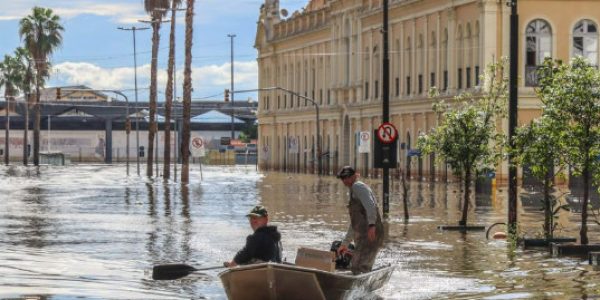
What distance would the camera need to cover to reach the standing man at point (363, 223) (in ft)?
63.8

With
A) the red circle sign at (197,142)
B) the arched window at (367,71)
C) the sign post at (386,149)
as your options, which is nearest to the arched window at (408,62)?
the arched window at (367,71)

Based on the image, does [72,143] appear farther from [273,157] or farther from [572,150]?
[572,150]

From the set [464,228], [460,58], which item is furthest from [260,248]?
[460,58]

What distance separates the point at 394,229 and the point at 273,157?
91.1 m

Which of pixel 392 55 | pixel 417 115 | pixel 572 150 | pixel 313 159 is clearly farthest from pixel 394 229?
pixel 313 159

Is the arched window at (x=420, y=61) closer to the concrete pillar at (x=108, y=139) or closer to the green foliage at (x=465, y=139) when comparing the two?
the green foliage at (x=465, y=139)

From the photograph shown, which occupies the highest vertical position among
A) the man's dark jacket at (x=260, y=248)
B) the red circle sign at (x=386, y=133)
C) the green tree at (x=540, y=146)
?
the red circle sign at (x=386, y=133)

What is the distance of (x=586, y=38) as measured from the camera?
250ft

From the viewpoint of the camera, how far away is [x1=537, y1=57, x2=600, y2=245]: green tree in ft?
88.5

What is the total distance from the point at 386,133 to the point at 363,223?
1781 centimetres

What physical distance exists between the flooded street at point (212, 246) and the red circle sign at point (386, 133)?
203 cm

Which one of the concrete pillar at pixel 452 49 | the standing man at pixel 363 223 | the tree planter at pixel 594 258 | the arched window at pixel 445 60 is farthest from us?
the arched window at pixel 445 60

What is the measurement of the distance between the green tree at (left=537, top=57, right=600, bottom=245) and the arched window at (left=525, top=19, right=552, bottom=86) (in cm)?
4877

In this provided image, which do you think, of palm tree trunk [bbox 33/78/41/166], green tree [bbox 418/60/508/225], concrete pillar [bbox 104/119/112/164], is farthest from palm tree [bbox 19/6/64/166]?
green tree [bbox 418/60/508/225]
